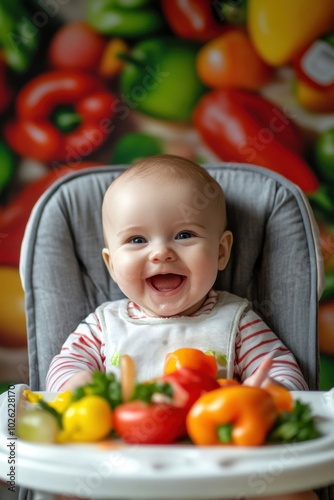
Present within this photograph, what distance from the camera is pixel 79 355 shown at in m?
1.40

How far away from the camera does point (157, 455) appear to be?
3.01 ft

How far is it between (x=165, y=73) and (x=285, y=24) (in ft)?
1.23

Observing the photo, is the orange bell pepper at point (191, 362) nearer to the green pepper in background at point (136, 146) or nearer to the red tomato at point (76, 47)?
the green pepper in background at point (136, 146)

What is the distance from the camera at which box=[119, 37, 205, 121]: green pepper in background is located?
2.08 m

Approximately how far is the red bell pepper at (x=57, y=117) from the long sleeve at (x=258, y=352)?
918 mm

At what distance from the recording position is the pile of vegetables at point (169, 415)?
3.10ft

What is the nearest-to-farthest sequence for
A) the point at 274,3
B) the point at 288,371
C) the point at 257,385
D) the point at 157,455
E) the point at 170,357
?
the point at 157,455 < the point at 257,385 < the point at 170,357 < the point at 288,371 < the point at 274,3

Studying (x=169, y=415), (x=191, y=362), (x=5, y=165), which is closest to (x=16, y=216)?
(x=5, y=165)

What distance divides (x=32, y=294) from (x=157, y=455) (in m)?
0.67

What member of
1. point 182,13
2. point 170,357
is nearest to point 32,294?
point 170,357

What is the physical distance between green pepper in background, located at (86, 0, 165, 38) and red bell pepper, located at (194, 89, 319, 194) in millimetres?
267

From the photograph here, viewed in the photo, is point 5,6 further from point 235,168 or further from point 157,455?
point 157,455

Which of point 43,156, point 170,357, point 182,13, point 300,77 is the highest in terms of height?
point 182,13

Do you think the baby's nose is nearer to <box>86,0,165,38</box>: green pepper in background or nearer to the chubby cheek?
the chubby cheek
